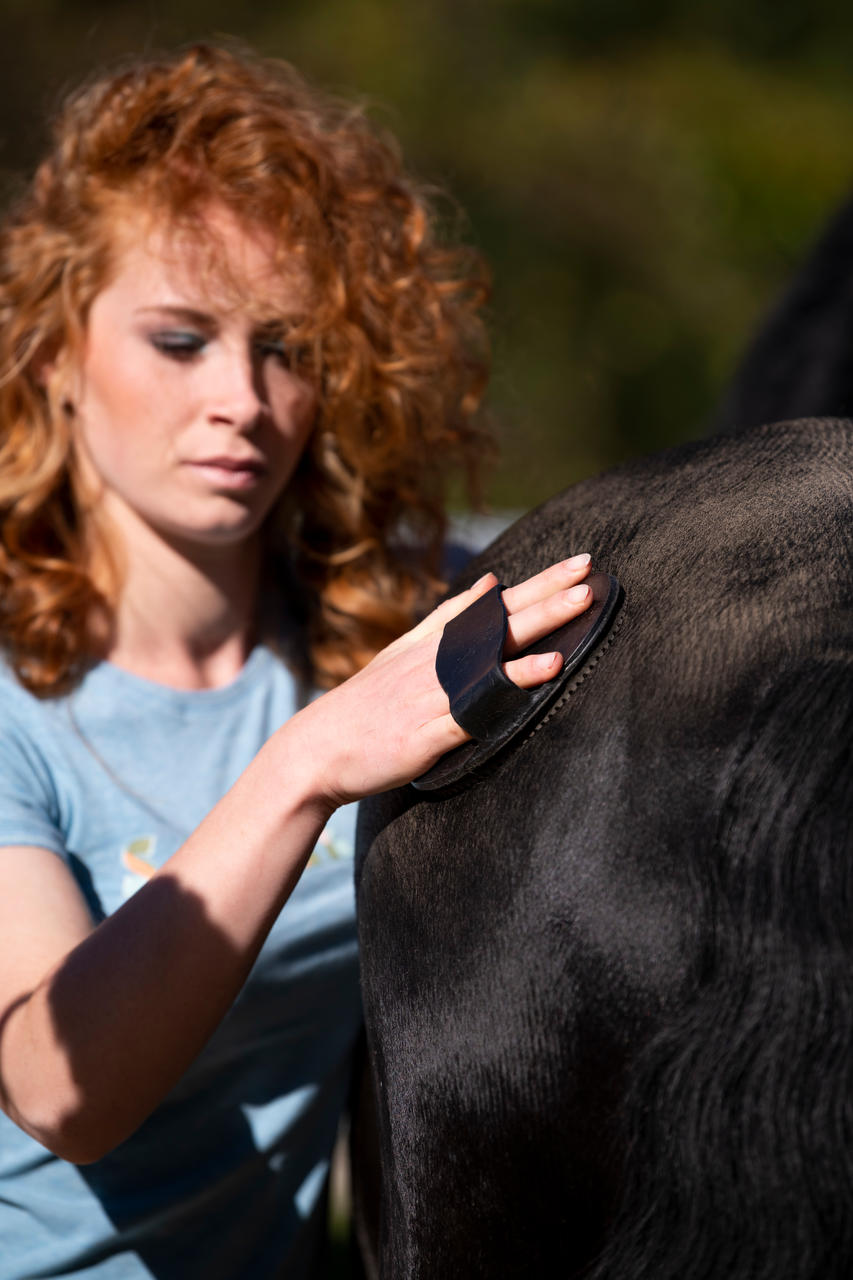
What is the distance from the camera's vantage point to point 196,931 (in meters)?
0.86

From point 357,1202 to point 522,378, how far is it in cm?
538

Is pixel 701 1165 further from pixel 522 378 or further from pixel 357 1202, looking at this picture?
pixel 522 378

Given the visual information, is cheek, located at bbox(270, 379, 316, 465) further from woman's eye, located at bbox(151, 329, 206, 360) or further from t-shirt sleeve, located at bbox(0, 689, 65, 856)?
t-shirt sleeve, located at bbox(0, 689, 65, 856)

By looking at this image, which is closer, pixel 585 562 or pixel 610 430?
pixel 585 562

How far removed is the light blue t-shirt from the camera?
1210 mm

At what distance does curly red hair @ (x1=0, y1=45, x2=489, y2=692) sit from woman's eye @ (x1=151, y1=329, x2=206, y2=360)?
0.30 feet

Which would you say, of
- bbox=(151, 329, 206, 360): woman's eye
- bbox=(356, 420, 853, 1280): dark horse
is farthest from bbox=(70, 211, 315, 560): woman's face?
bbox=(356, 420, 853, 1280): dark horse

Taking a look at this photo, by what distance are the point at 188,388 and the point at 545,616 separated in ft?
2.41

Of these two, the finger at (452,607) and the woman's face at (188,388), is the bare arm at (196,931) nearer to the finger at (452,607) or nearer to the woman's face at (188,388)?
the finger at (452,607)

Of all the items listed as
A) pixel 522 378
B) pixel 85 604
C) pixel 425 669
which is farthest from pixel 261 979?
pixel 522 378

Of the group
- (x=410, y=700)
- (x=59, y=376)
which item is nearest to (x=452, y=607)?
(x=410, y=700)

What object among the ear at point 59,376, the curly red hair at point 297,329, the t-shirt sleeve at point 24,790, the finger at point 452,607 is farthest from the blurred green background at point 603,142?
the finger at point 452,607

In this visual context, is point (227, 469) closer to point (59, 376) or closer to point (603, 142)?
point (59, 376)

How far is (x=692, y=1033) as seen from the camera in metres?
0.57
